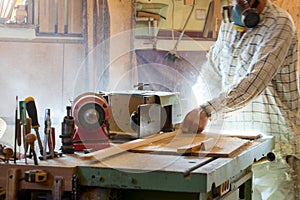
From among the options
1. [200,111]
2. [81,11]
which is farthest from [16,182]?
[81,11]

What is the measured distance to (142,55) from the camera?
4711 mm

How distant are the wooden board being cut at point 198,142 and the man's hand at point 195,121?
40 mm

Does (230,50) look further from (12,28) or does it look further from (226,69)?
(12,28)

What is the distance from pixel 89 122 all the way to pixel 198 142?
0.37 meters

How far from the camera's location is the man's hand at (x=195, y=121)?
7.10 ft

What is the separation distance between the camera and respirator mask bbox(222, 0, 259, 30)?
2.42m

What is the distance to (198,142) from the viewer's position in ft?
6.36

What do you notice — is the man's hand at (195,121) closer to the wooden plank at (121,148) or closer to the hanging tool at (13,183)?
the wooden plank at (121,148)

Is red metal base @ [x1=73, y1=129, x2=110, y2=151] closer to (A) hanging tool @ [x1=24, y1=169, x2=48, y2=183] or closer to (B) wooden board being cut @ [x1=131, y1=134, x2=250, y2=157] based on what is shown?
(B) wooden board being cut @ [x1=131, y1=134, x2=250, y2=157]

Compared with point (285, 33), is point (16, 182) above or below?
below

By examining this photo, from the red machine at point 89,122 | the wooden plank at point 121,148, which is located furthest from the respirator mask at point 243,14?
the red machine at point 89,122

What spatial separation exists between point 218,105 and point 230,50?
20.0 inches

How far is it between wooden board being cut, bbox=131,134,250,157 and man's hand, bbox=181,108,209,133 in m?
0.04

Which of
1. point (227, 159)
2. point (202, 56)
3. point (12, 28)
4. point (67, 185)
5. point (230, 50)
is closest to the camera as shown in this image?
point (67, 185)
